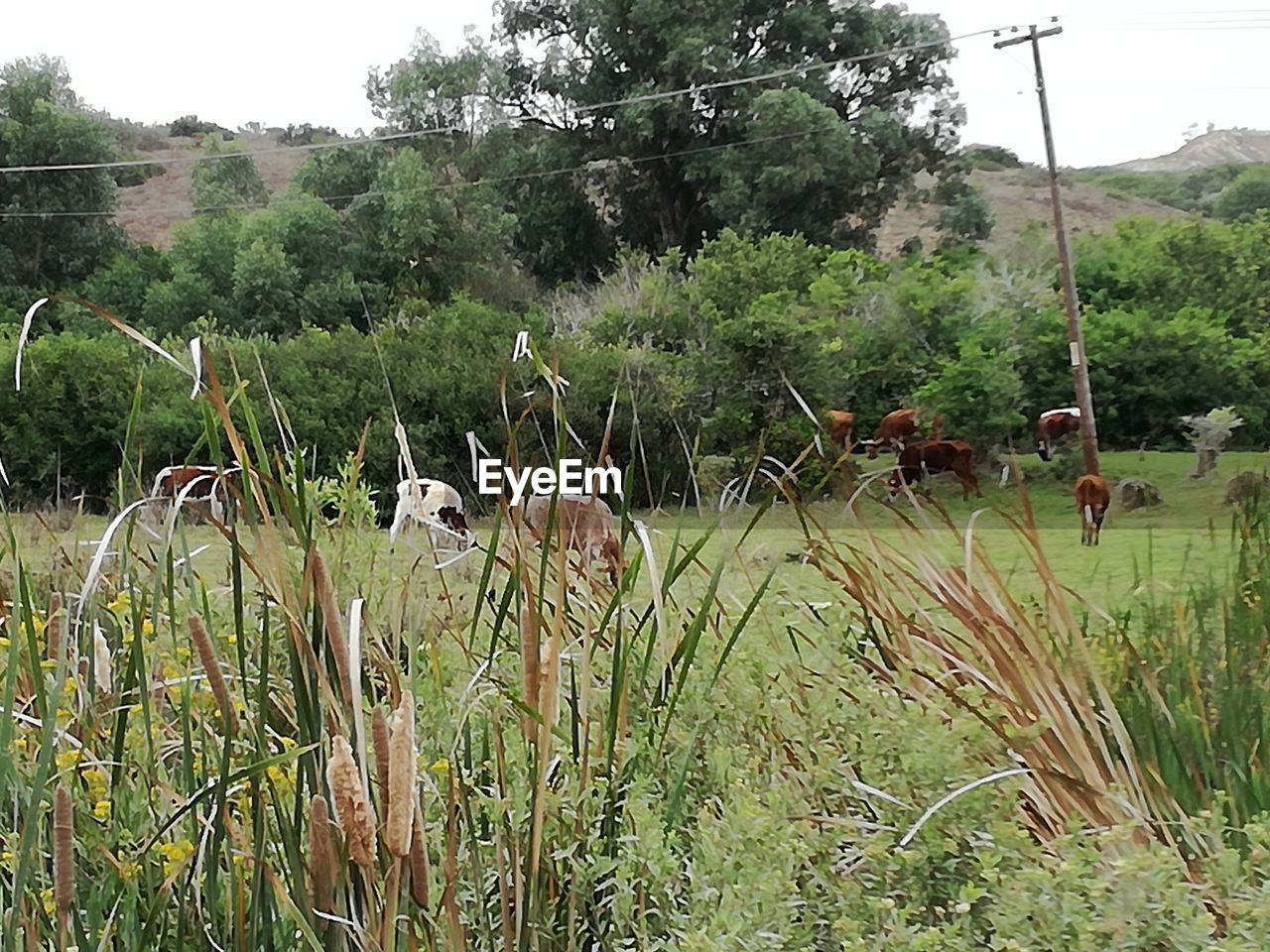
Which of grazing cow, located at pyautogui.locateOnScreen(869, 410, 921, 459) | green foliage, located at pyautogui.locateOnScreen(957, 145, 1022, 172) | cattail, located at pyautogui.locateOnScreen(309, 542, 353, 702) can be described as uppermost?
green foliage, located at pyautogui.locateOnScreen(957, 145, 1022, 172)

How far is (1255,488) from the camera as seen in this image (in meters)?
1.45

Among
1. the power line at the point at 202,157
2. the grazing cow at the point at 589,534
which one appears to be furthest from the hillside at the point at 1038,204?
the grazing cow at the point at 589,534

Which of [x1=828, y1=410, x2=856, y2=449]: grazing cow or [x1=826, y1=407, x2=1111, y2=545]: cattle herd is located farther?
[x1=828, y1=410, x2=856, y2=449]: grazing cow

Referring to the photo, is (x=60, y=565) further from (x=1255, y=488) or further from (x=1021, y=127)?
(x=1021, y=127)

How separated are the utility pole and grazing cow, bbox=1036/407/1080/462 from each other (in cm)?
1

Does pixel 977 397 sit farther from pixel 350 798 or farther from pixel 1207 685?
pixel 350 798

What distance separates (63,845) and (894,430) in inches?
65.8

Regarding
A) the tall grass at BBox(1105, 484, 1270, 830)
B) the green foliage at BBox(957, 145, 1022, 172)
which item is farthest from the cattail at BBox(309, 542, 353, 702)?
the green foliage at BBox(957, 145, 1022, 172)

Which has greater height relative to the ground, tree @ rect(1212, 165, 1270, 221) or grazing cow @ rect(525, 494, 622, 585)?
tree @ rect(1212, 165, 1270, 221)

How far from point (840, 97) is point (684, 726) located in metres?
1.56

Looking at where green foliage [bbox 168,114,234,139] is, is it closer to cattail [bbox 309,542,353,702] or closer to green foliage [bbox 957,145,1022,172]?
green foliage [bbox 957,145,1022,172]

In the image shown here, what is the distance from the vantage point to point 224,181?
2.21m

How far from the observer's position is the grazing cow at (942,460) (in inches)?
73.1

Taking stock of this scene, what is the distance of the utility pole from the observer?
1812mm
